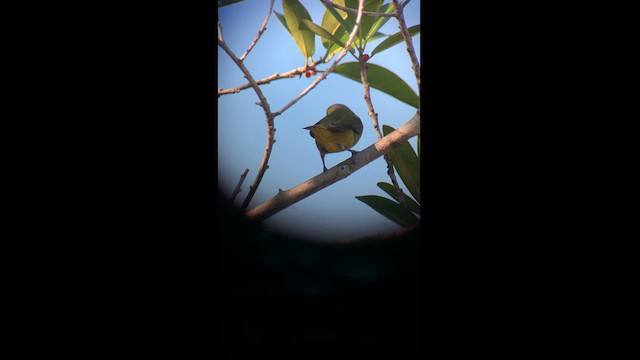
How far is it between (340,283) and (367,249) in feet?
0.33

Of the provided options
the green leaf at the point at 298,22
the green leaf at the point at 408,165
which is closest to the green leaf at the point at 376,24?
the green leaf at the point at 298,22

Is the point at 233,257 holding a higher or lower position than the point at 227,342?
higher

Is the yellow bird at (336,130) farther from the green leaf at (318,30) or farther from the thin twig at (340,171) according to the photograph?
the green leaf at (318,30)

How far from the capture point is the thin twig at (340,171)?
121 centimetres

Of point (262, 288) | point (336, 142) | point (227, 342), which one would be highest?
point (336, 142)

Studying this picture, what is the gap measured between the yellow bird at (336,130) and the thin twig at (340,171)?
0.02 metres

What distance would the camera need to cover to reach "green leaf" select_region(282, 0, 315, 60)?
124 cm

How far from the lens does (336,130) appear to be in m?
1.23

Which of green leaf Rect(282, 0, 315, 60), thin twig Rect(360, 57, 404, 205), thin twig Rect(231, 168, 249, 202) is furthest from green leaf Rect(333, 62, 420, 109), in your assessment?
thin twig Rect(231, 168, 249, 202)

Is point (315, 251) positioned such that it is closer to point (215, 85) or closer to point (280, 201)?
point (280, 201)

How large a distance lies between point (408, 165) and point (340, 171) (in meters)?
0.16

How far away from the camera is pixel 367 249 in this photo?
121 cm

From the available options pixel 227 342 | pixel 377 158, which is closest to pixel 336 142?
pixel 377 158

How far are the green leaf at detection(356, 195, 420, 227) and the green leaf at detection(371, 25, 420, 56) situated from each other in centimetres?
34
